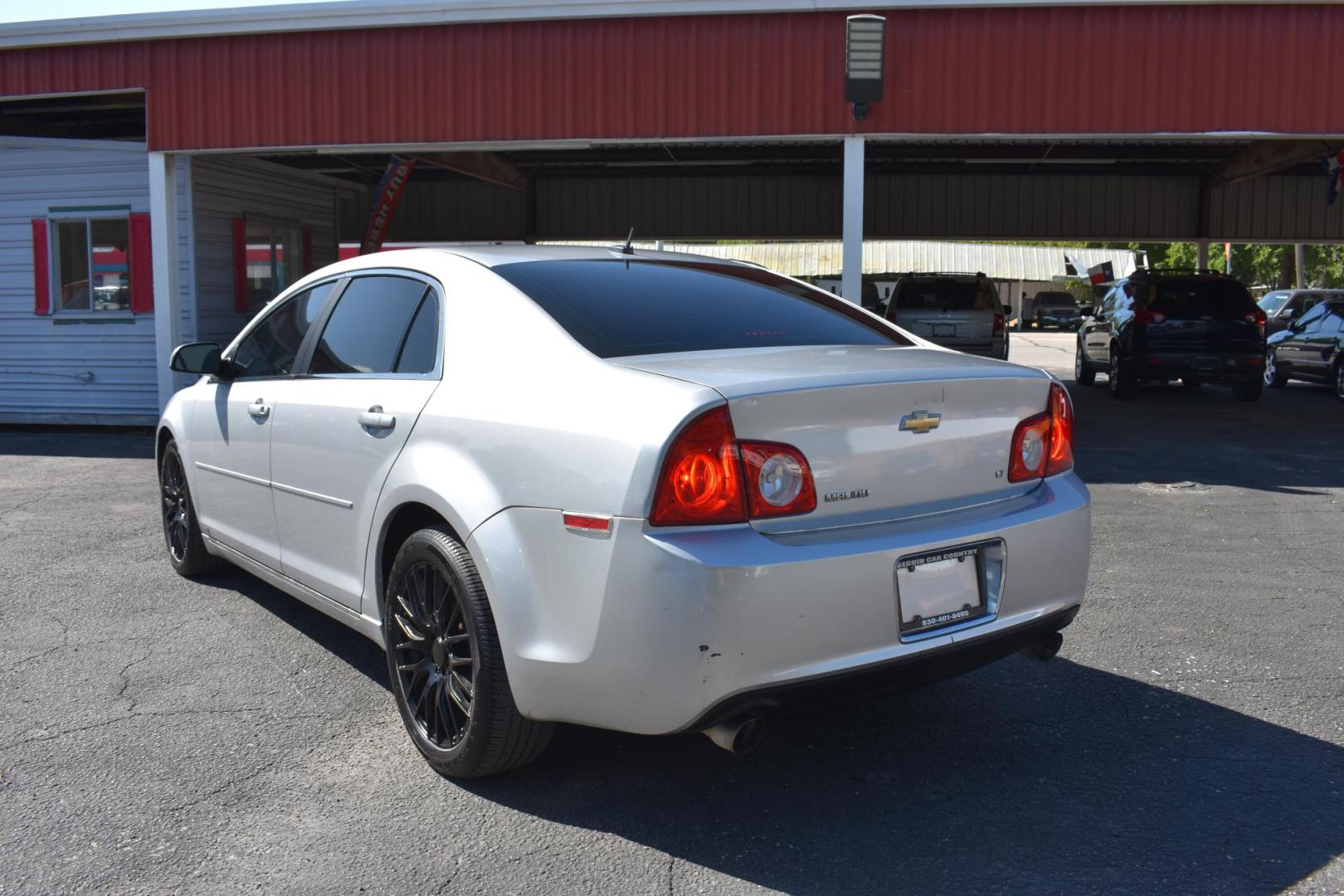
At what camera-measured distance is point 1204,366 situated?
48.7ft

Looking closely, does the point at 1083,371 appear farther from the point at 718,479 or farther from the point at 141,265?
the point at 718,479

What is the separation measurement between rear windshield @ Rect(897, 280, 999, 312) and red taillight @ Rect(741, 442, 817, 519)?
13.9 meters

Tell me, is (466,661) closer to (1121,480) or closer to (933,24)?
(1121,480)

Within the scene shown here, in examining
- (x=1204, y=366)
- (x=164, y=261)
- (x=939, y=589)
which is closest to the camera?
(x=939, y=589)

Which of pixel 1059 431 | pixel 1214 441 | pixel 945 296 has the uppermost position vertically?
pixel 945 296

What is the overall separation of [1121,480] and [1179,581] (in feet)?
11.8

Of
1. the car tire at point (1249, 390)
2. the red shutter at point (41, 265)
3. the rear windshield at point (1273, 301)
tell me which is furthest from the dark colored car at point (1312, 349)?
the red shutter at point (41, 265)

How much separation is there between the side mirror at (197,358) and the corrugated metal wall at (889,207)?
19800mm

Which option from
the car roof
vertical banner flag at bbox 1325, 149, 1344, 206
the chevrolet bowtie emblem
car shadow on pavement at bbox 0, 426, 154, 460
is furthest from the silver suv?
the chevrolet bowtie emblem

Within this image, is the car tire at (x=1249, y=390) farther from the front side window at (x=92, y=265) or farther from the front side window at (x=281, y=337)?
the front side window at (x=92, y=265)

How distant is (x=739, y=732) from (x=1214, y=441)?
1021cm

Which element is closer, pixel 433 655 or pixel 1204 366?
pixel 433 655

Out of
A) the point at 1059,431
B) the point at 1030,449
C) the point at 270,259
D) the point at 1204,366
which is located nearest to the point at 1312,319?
the point at 1204,366

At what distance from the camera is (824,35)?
36.0ft
